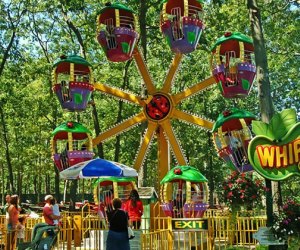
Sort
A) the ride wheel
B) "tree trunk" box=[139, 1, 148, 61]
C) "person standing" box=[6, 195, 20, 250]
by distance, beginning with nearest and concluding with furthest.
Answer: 1. "person standing" box=[6, 195, 20, 250]
2. the ride wheel
3. "tree trunk" box=[139, 1, 148, 61]

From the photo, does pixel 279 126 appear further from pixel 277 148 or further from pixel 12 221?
pixel 12 221

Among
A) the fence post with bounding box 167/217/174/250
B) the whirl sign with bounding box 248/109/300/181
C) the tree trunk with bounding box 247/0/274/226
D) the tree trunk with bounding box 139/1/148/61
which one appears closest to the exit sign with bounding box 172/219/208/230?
the fence post with bounding box 167/217/174/250

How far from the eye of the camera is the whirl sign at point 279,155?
10000 millimetres

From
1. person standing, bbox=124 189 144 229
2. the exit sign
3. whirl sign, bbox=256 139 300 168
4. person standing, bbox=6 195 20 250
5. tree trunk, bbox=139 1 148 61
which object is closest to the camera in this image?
whirl sign, bbox=256 139 300 168

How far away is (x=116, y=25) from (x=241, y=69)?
4682mm

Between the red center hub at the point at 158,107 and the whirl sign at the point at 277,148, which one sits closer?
the whirl sign at the point at 277,148

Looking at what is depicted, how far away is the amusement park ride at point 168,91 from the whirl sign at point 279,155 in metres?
4.39

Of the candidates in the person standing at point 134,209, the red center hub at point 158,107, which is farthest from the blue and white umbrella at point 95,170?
the red center hub at point 158,107

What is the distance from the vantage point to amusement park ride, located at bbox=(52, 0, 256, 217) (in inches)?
595

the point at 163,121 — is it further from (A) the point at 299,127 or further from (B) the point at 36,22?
(B) the point at 36,22

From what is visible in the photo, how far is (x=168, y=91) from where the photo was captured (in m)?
17.5

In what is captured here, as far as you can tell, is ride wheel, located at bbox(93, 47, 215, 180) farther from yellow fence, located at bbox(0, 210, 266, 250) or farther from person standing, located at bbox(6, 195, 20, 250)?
person standing, located at bbox(6, 195, 20, 250)

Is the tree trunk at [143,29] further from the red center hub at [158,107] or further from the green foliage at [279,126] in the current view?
the green foliage at [279,126]

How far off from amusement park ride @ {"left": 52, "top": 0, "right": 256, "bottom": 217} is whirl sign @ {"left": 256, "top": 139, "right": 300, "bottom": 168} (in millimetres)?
4391
